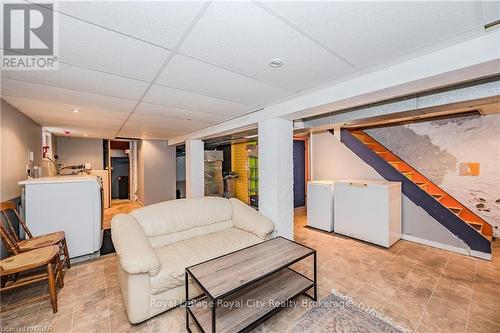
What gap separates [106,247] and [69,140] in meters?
4.54

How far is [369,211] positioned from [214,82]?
3267 mm

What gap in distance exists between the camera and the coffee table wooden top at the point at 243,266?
1533 mm

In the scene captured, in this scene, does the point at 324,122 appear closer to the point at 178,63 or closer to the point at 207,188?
the point at 178,63

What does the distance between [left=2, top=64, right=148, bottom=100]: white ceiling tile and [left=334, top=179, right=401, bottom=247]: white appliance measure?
366 cm

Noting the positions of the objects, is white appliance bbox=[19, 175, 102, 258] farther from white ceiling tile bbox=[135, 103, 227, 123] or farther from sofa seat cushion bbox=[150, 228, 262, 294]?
sofa seat cushion bbox=[150, 228, 262, 294]

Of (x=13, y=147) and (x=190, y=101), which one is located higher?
(x=190, y=101)

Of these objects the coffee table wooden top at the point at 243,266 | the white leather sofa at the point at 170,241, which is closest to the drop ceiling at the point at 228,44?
the white leather sofa at the point at 170,241

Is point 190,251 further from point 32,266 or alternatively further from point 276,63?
point 276,63

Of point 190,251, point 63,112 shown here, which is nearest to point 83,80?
point 63,112

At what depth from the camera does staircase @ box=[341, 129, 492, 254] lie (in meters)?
3.07

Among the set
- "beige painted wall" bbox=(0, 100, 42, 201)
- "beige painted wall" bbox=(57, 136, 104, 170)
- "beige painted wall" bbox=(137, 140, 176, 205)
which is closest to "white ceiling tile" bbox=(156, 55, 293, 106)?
"beige painted wall" bbox=(0, 100, 42, 201)

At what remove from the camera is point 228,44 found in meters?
1.40

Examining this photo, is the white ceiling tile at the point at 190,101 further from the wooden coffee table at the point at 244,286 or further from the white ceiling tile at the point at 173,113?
the wooden coffee table at the point at 244,286

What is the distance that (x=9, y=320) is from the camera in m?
1.84
